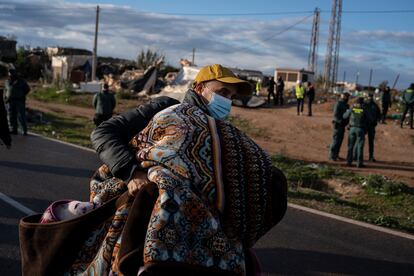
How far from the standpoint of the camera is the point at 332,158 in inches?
622

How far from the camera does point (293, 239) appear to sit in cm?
669

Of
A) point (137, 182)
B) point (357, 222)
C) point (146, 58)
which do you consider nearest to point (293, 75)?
point (146, 58)

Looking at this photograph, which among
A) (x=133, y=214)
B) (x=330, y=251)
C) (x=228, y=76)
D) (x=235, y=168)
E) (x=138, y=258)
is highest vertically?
(x=228, y=76)

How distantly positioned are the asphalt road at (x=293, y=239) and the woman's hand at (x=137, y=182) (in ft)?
9.34

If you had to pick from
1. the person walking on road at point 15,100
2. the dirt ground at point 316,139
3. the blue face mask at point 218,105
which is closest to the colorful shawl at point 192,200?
the blue face mask at point 218,105

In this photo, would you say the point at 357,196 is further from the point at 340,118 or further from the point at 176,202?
the point at 176,202

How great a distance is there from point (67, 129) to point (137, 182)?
17163 millimetres

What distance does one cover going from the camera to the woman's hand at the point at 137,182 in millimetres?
2539

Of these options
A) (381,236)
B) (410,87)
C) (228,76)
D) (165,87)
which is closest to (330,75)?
(165,87)

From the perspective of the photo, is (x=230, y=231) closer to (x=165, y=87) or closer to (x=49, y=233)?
(x=49, y=233)

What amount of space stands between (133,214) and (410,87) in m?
21.6

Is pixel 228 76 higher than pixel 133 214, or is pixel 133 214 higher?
pixel 228 76

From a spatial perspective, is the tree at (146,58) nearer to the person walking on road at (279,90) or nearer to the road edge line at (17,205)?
the person walking on road at (279,90)

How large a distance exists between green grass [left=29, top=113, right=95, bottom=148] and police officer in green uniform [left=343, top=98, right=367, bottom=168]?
22.4 ft
